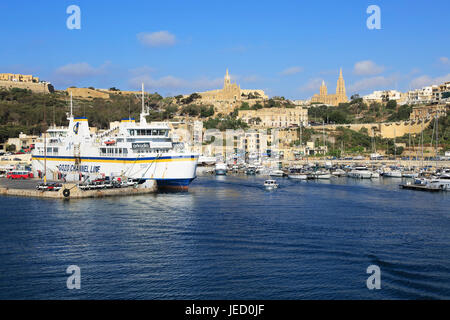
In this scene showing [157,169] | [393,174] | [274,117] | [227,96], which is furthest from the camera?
[227,96]

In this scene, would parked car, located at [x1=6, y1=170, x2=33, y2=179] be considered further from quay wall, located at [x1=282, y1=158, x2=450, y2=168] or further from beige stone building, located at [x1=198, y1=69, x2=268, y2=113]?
beige stone building, located at [x1=198, y1=69, x2=268, y2=113]

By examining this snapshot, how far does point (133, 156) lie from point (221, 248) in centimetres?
2658

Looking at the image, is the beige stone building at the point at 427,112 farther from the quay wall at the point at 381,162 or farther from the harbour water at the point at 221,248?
the harbour water at the point at 221,248

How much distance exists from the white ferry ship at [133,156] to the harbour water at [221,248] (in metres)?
6.75

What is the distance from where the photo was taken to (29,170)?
68062 millimetres

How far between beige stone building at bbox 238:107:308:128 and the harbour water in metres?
89.1

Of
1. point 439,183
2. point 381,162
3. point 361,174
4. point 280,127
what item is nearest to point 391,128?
point 280,127

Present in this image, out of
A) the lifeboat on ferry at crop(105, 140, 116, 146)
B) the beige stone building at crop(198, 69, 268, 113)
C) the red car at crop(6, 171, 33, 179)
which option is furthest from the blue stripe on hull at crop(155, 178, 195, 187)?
the beige stone building at crop(198, 69, 268, 113)

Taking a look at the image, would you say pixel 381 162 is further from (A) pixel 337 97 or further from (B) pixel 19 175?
(A) pixel 337 97

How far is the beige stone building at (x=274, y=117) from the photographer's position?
130 m

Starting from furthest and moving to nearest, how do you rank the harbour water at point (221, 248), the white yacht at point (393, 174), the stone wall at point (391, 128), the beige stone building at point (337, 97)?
the beige stone building at point (337, 97), the stone wall at point (391, 128), the white yacht at point (393, 174), the harbour water at point (221, 248)

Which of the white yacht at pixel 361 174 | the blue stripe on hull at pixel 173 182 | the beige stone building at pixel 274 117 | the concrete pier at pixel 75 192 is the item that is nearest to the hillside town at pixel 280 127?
the beige stone building at pixel 274 117

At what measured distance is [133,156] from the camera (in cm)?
4984

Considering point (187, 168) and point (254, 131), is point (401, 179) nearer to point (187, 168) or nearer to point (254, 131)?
point (187, 168)
